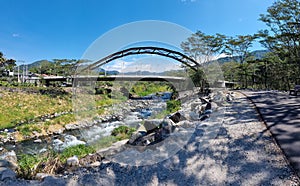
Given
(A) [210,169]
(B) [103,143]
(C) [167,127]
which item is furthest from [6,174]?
(B) [103,143]

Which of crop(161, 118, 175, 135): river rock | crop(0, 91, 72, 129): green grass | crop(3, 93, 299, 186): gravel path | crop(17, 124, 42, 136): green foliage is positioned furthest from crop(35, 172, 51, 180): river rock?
crop(0, 91, 72, 129): green grass

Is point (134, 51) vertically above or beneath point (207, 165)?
above

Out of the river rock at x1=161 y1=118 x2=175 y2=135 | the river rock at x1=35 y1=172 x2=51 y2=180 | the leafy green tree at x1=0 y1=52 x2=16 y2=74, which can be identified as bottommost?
the river rock at x1=35 y1=172 x2=51 y2=180

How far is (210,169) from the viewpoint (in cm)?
260

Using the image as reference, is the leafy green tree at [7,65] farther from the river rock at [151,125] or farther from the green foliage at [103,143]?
the river rock at [151,125]

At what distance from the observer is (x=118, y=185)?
2432 millimetres

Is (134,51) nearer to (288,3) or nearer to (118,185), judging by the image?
(118,185)

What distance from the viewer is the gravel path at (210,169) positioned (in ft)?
7.72

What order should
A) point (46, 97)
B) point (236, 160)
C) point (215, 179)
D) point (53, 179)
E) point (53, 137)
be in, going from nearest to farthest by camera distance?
point (215, 179) < point (53, 179) < point (236, 160) < point (53, 137) < point (46, 97)

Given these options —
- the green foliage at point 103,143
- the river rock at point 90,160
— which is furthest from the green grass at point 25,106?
the river rock at point 90,160

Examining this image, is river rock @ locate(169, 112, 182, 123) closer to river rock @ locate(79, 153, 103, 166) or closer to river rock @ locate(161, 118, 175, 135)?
river rock @ locate(161, 118, 175, 135)

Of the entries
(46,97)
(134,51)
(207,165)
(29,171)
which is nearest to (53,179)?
(29,171)

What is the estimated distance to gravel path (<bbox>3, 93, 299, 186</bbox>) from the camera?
235cm

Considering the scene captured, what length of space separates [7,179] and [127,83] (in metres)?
8.41
